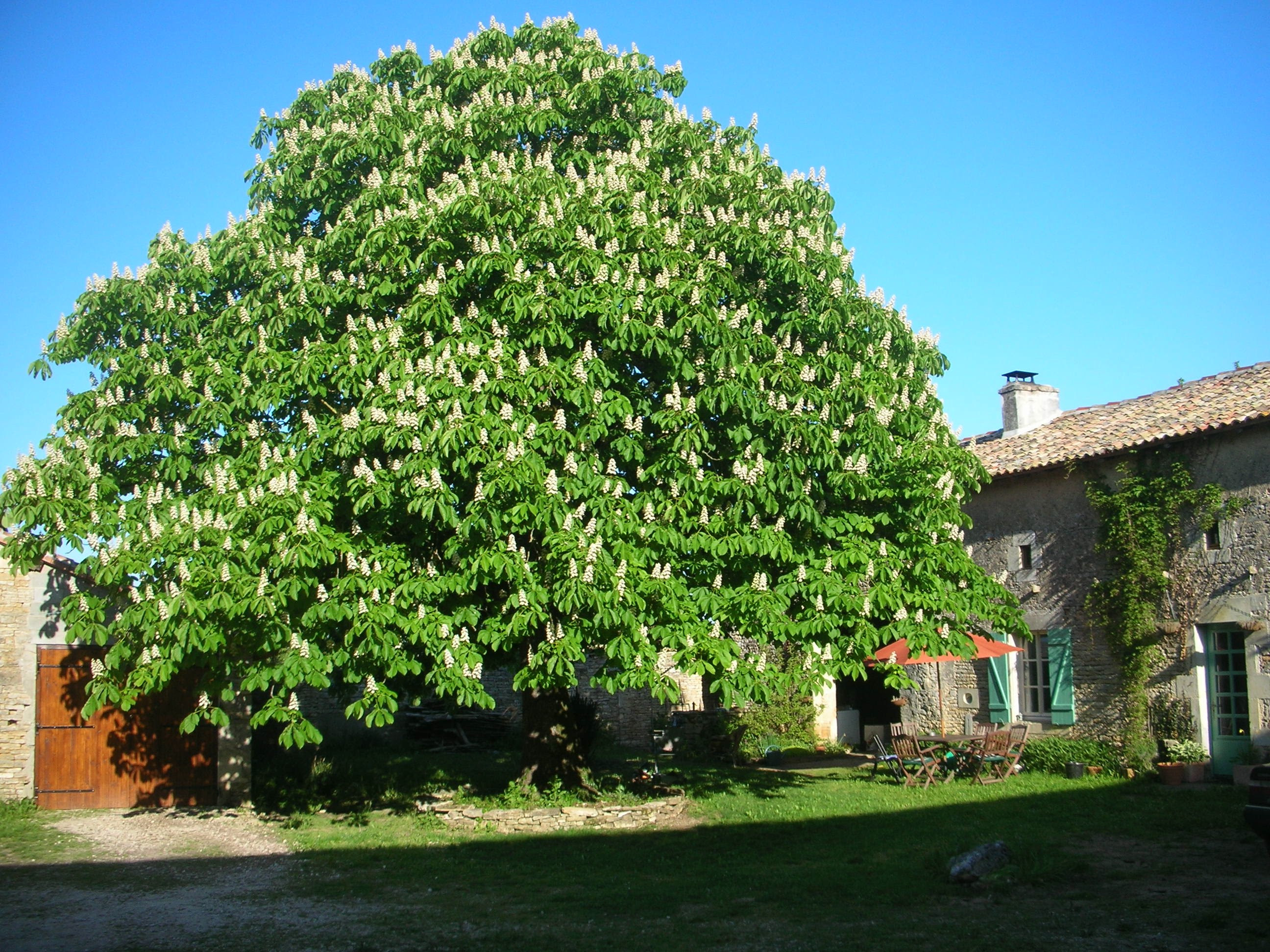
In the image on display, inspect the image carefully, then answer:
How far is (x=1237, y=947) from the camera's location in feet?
21.7

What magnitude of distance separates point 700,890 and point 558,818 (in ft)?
12.0

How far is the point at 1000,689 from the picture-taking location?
1689 centimetres

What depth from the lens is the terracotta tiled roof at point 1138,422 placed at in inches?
569

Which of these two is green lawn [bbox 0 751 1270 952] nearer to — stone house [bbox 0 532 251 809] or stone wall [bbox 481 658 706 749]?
stone house [bbox 0 532 251 809]

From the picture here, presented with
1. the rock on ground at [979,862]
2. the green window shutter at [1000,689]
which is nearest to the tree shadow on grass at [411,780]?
the green window shutter at [1000,689]

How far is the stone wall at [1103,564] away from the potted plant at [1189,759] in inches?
21.9

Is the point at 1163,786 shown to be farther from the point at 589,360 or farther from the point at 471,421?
the point at 471,421

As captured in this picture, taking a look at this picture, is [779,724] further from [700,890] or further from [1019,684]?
[700,890]

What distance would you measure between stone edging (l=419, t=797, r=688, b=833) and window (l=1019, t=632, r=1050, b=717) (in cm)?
724

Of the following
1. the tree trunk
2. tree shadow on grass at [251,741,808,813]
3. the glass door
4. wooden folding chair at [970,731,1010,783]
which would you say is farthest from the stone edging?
the glass door

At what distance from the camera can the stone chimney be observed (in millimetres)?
19500

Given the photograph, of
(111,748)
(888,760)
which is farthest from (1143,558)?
(111,748)

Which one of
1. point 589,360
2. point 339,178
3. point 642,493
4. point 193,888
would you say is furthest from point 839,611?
point 339,178

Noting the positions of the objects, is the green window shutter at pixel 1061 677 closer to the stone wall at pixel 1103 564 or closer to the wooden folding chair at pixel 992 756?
Result: the stone wall at pixel 1103 564
